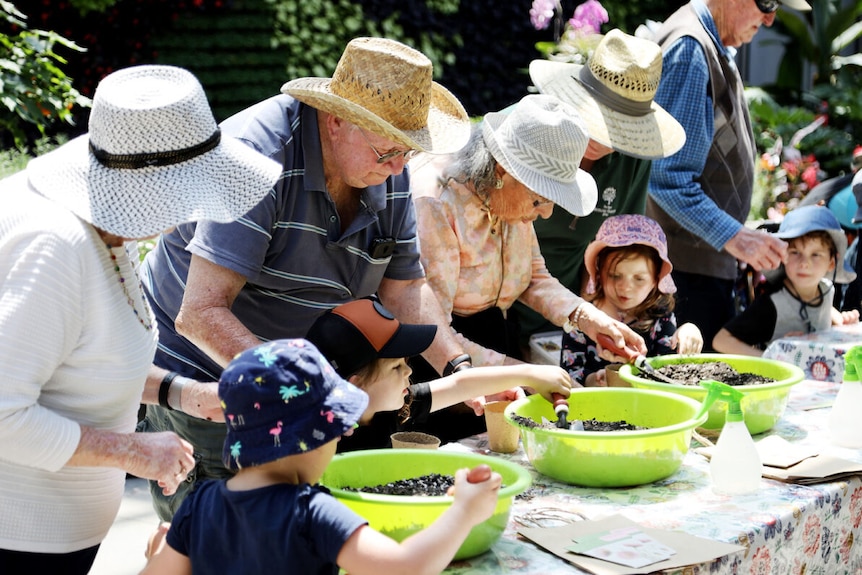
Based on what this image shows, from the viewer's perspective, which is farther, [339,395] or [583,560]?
[583,560]

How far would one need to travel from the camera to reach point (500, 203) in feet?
8.70

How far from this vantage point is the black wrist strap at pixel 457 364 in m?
2.44

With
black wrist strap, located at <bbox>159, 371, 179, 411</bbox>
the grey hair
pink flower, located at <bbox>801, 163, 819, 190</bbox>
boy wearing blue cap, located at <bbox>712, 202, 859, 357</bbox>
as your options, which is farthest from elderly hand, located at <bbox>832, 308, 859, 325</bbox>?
pink flower, located at <bbox>801, 163, 819, 190</bbox>

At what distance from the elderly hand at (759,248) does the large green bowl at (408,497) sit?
1784mm

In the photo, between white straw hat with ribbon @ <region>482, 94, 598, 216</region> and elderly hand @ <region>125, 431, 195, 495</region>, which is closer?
elderly hand @ <region>125, 431, 195, 495</region>

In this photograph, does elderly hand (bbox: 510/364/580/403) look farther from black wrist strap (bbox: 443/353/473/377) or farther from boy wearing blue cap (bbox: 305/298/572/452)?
black wrist strap (bbox: 443/353/473/377)

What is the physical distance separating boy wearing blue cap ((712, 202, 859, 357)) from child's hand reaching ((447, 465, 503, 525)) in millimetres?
2623

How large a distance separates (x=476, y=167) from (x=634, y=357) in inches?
25.8

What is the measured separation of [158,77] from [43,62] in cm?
344

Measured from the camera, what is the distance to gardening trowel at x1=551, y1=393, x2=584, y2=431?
2.12m

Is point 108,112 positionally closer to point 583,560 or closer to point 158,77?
point 158,77

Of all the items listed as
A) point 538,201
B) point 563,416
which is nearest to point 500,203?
point 538,201

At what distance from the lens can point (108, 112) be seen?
152cm

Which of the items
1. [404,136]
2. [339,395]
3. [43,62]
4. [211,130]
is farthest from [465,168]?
[43,62]
